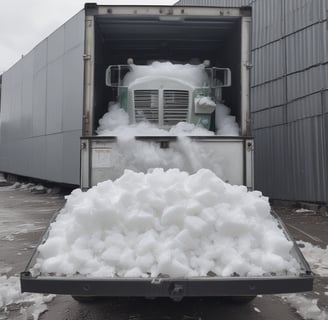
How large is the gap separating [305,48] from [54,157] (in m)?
8.79

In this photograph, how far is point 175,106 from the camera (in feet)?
22.0

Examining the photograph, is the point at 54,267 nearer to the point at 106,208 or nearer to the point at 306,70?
the point at 106,208

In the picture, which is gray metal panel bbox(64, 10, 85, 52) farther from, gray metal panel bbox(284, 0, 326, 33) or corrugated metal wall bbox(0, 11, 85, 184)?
gray metal panel bbox(284, 0, 326, 33)

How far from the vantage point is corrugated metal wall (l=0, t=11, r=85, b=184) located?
A: 14148 millimetres

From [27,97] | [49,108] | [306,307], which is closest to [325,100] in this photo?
[306,307]

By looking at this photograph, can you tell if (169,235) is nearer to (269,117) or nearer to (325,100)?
(325,100)

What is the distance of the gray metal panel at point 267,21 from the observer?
12828 millimetres

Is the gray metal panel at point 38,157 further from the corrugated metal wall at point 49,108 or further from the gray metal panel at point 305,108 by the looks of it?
the gray metal panel at point 305,108

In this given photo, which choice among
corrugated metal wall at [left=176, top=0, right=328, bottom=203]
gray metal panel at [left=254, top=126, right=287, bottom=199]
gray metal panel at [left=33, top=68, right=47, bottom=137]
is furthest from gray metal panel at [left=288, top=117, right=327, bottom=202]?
gray metal panel at [left=33, top=68, right=47, bottom=137]

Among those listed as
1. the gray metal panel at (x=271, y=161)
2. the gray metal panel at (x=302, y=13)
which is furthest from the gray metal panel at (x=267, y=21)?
the gray metal panel at (x=271, y=161)

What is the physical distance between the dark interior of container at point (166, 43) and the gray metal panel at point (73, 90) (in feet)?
19.7

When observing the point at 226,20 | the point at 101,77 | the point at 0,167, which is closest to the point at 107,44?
the point at 101,77

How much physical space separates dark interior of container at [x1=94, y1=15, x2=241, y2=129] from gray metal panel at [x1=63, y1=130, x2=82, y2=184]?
20.4ft

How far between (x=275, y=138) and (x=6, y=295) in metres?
9.52
